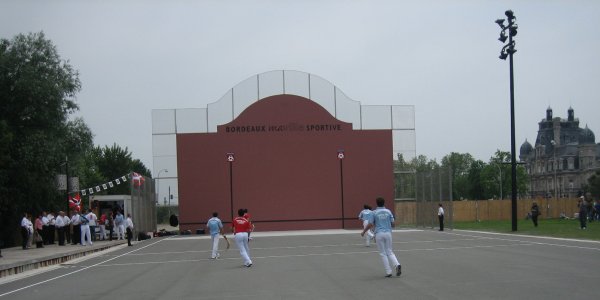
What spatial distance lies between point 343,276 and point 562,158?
416 ft

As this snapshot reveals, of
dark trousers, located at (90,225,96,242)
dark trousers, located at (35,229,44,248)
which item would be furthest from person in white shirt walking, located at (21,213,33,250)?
dark trousers, located at (90,225,96,242)

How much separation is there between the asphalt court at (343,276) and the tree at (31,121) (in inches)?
701

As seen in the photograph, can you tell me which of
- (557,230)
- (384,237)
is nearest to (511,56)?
(557,230)

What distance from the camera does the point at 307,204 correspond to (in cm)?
5022

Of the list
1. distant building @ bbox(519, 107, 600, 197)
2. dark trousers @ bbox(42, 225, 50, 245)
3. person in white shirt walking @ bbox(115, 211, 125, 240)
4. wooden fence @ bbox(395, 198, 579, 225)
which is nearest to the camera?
dark trousers @ bbox(42, 225, 50, 245)

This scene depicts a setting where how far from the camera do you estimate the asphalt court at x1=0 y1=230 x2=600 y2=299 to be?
12998mm

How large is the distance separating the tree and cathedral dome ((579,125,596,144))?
371 feet

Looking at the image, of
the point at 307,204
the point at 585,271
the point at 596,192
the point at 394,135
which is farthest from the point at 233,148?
the point at 596,192

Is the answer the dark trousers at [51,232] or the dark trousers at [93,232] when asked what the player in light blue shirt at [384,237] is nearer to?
the dark trousers at [51,232]

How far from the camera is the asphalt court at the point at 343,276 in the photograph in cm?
1300

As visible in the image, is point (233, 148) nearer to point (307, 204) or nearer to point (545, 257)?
point (307, 204)

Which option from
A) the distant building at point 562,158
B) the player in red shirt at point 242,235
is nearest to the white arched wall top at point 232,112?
the player in red shirt at point 242,235

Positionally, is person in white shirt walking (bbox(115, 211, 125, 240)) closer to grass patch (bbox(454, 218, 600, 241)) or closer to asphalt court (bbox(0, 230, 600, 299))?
asphalt court (bbox(0, 230, 600, 299))

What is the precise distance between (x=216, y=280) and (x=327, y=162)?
113 ft
